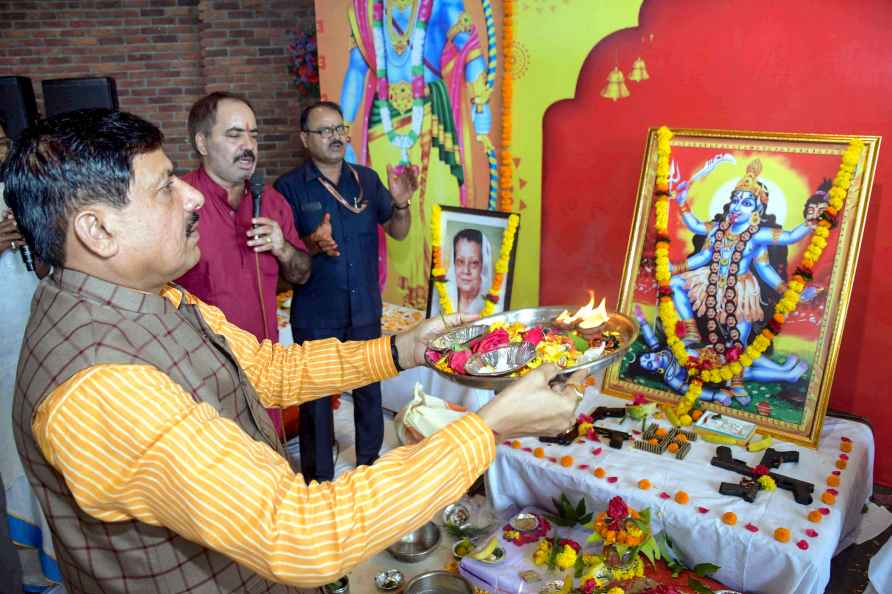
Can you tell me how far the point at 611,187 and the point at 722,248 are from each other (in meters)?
0.93

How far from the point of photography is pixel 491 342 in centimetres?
188

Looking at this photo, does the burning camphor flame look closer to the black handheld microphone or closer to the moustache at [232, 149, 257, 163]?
the black handheld microphone

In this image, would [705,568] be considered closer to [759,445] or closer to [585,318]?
[759,445]

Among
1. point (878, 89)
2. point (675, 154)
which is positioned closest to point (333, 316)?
point (675, 154)

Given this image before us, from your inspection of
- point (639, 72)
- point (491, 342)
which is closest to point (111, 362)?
point (491, 342)

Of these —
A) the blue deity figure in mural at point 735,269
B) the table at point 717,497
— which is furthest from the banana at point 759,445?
the blue deity figure in mural at point 735,269

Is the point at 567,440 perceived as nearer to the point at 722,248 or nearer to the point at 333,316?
the point at 722,248

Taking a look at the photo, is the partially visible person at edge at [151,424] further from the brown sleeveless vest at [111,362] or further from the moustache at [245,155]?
the moustache at [245,155]

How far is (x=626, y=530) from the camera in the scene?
2.23 metres

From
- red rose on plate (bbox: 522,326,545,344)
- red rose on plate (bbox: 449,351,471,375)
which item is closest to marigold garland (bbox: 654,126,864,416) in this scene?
red rose on plate (bbox: 522,326,545,344)

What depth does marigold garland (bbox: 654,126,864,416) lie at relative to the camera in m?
2.50

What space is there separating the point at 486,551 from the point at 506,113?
2431 mm

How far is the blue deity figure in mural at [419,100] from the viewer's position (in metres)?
3.97

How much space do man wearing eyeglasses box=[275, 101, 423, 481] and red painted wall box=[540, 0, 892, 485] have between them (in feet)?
3.83
